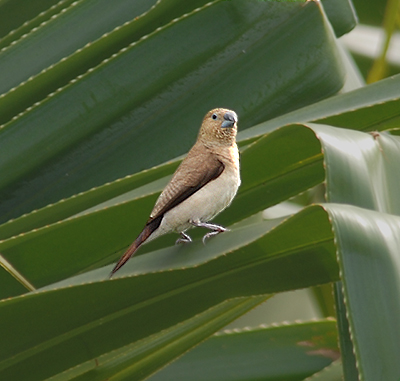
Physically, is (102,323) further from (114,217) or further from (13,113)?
(13,113)

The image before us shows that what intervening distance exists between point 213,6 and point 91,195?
2.53 ft

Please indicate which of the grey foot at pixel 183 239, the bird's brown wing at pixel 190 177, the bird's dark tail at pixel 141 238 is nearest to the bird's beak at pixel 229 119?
the bird's brown wing at pixel 190 177

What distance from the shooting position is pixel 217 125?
241cm

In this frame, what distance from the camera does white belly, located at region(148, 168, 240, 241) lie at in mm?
2156

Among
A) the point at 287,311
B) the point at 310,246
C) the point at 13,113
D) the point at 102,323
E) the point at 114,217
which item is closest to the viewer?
the point at 310,246

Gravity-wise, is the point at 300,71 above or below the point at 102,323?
above

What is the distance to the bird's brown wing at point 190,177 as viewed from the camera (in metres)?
2.05

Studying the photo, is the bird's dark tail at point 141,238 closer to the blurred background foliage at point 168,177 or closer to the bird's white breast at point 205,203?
the blurred background foliage at point 168,177

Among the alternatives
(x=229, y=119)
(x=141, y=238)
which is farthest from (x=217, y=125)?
(x=141, y=238)

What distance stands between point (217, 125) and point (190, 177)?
271mm

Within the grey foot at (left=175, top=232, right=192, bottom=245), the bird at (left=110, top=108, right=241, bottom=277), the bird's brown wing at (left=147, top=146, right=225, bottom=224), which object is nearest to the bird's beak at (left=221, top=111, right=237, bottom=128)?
the bird at (left=110, top=108, right=241, bottom=277)

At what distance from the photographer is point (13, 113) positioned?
6.81 feet

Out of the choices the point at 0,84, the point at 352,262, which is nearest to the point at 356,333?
the point at 352,262

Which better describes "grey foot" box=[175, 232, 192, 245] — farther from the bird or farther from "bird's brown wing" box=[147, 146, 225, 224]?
"bird's brown wing" box=[147, 146, 225, 224]
